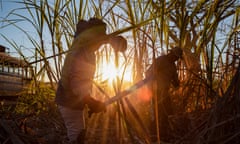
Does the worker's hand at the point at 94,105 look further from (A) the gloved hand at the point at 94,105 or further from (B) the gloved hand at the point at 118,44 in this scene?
(B) the gloved hand at the point at 118,44

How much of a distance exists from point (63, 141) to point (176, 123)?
599mm

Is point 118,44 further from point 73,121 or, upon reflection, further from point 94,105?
point 73,121

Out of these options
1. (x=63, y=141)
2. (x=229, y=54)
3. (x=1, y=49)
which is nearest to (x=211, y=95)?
(x=229, y=54)

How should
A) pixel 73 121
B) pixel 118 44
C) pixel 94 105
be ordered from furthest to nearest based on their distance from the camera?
pixel 73 121 → pixel 94 105 → pixel 118 44

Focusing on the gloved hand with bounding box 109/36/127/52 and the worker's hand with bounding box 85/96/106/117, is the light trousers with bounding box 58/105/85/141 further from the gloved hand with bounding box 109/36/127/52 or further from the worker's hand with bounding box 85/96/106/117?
the gloved hand with bounding box 109/36/127/52

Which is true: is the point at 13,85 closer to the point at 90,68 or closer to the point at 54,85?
the point at 54,85

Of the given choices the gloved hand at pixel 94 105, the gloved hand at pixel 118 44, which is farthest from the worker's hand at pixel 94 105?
the gloved hand at pixel 118 44

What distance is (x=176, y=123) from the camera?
1532 millimetres

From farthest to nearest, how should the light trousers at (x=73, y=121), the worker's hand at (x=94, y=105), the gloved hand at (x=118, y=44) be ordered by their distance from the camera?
1. the light trousers at (x=73, y=121)
2. the worker's hand at (x=94, y=105)
3. the gloved hand at (x=118, y=44)

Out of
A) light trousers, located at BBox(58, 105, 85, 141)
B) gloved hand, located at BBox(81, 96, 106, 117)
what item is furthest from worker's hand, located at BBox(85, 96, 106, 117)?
light trousers, located at BBox(58, 105, 85, 141)

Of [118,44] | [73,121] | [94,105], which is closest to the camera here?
[118,44]

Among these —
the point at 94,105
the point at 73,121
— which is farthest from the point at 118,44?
the point at 73,121

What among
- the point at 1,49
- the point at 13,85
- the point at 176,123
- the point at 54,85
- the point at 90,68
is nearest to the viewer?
the point at 176,123

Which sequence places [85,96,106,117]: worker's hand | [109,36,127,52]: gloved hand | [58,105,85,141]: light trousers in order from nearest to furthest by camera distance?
1. [109,36,127,52]: gloved hand
2. [85,96,106,117]: worker's hand
3. [58,105,85,141]: light trousers
